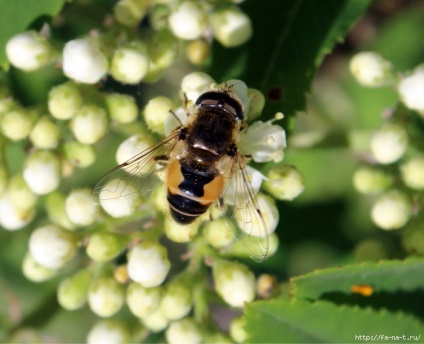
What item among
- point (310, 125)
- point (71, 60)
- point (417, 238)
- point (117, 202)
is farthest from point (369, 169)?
point (71, 60)

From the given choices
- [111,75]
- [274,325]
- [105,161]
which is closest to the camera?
[274,325]

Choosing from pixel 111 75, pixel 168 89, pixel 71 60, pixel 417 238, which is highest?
pixel 71 60

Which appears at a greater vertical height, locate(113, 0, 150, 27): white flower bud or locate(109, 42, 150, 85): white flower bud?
locate(113, 0, 150, 27): white flower bud

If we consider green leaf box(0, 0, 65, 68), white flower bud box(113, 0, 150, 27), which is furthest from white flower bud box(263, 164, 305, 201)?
green leaf box(0, 0, 65, 68)

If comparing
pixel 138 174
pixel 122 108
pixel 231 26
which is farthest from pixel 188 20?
pixel 138 174

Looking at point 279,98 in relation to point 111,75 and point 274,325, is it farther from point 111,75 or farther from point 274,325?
point 274,325

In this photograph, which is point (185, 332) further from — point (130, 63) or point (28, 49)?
point (28, 49)

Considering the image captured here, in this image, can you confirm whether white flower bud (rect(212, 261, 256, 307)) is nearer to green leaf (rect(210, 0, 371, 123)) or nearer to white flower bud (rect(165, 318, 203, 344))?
white flower bud (rect(165, 318, 203, 344))

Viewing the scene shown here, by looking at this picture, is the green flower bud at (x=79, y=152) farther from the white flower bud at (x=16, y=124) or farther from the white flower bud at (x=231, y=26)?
the white flower bud at (x=231, y=26)
